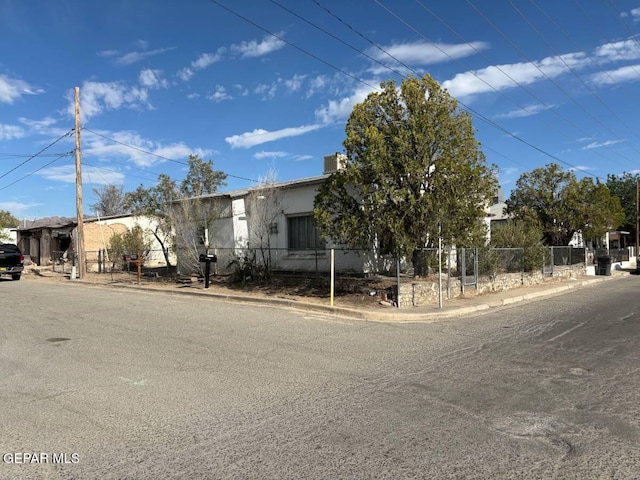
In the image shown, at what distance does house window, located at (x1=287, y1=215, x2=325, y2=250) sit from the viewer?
19.1 m

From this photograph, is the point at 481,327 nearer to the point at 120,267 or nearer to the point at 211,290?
the point at 211,290

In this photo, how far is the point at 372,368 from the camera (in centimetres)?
702

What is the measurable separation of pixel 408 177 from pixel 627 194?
54357mm

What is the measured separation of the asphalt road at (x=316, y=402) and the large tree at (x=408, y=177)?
4.09 m

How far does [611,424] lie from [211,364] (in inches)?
200

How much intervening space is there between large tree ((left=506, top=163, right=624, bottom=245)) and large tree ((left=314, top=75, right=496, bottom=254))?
17.1m

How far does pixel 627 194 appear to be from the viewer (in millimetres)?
56188

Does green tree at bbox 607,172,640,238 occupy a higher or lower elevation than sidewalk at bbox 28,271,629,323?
higher

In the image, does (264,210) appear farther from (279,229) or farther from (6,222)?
(6,222)

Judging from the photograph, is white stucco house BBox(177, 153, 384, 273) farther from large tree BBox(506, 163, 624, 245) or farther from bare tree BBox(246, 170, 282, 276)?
large tree BBox(506, 163, 624, 245)

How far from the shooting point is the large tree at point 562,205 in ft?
95.8

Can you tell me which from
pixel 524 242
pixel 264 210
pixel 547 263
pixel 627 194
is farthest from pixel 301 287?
pixel 627 194

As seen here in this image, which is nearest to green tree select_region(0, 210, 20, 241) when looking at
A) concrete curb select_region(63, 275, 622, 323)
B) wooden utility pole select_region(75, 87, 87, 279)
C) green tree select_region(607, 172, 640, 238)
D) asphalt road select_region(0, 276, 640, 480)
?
wooden utility pole select_region(75, 87, 87, 279)

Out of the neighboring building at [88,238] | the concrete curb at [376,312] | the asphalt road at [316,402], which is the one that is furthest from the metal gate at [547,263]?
the neighboring building at [88,238]
